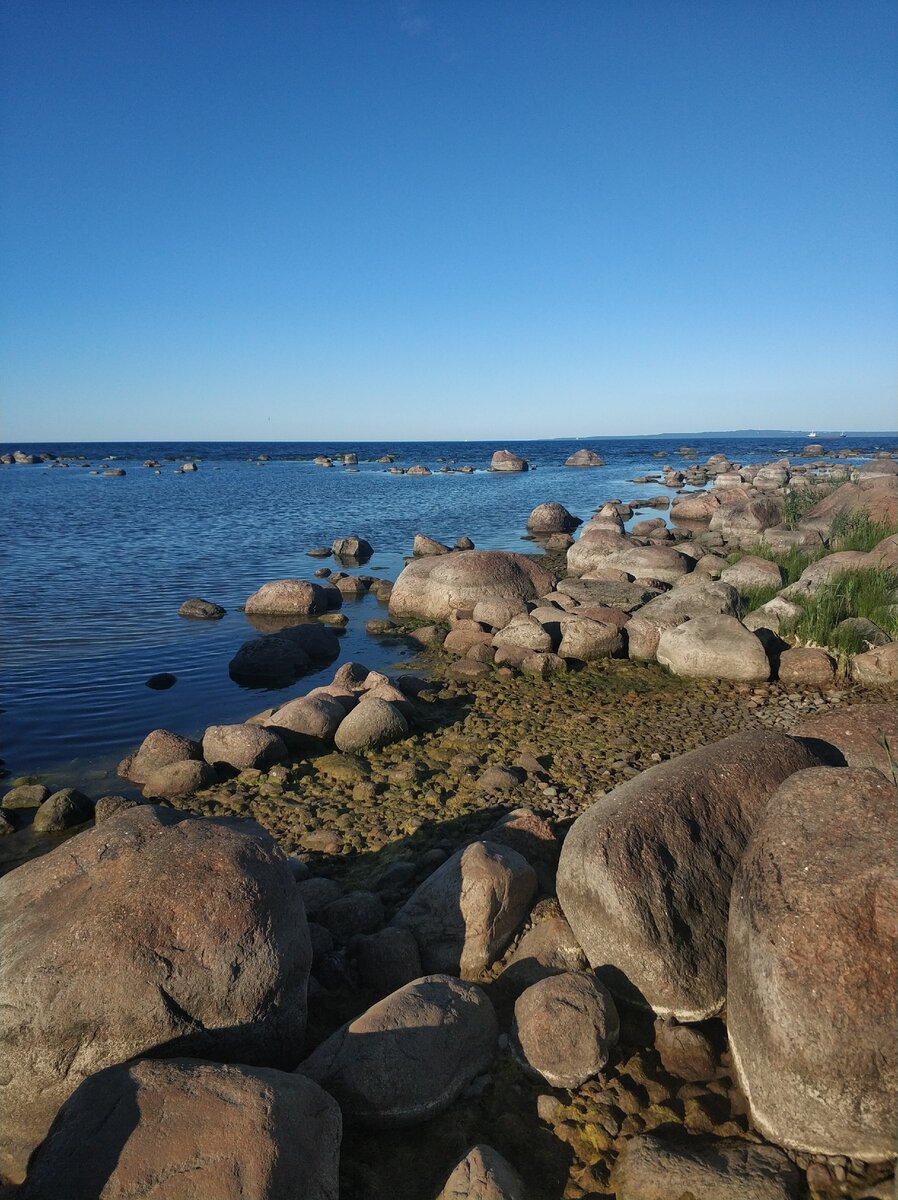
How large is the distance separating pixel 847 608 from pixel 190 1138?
11757 mm

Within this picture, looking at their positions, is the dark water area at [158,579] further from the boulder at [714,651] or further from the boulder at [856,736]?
the boulder at [856,736]

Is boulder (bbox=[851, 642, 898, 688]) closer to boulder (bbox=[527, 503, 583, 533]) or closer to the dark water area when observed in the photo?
the dark water area

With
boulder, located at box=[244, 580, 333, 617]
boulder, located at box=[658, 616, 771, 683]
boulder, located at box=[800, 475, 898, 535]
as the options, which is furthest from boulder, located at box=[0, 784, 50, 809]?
boulder, located at box=[800, 475, 898, 535]

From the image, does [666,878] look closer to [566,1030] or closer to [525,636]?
[566,1030]

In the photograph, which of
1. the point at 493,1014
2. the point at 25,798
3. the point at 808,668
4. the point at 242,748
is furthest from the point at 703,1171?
the point at 808,668

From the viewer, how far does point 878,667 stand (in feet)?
34.0

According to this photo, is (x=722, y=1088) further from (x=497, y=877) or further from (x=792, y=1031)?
(x=497, y=877)

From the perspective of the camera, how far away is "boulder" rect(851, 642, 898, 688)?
404 inches

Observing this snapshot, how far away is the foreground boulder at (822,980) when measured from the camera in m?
3.67

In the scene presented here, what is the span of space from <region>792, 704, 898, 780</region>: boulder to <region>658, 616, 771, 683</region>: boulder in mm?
4467

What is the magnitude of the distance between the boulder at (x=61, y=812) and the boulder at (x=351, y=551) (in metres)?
17.3

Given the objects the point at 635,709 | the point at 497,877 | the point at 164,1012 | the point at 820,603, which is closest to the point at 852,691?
the point at 820,603

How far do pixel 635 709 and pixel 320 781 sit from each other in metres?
4.36

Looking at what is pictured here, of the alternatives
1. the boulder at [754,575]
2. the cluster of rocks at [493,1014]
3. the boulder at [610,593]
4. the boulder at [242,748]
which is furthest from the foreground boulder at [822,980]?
the boulder at [754,575]
